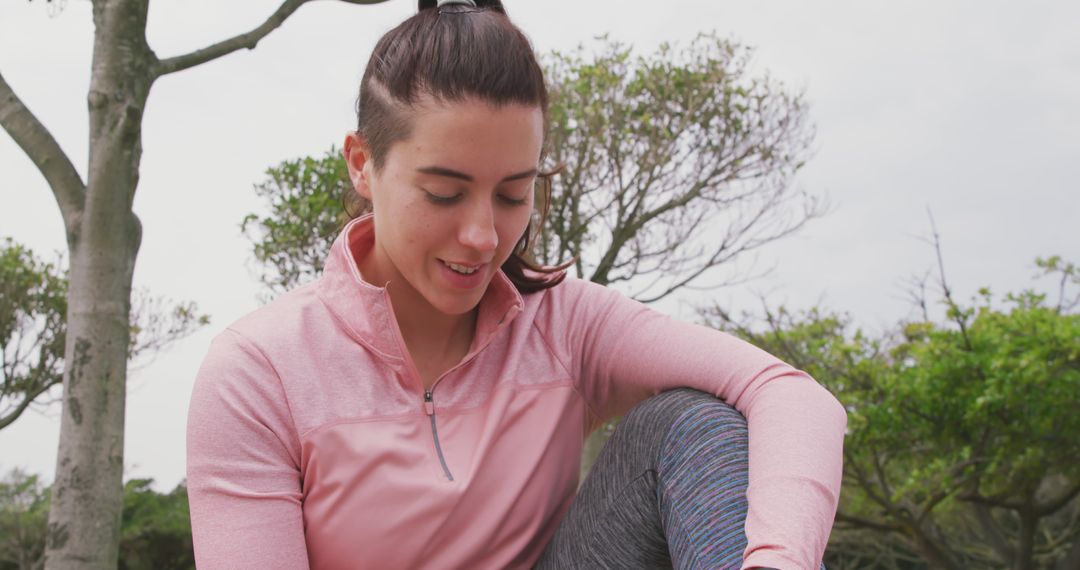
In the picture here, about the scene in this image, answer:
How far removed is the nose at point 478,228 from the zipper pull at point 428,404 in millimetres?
286

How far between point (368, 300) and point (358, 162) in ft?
0.76

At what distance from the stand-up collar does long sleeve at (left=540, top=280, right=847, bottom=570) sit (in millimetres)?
108

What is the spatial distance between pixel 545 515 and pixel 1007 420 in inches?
177

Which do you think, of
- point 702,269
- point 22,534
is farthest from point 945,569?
point 22,534

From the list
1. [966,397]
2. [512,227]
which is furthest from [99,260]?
[966,397]

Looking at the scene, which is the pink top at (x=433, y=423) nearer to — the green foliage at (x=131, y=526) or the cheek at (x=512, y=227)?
the cheek at (x=512, y=227)

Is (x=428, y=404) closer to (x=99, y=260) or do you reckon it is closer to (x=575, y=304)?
(x=575, y=304)

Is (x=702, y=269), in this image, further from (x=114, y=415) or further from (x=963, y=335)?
(x=114, y=415)

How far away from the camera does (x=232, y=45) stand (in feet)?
15.3

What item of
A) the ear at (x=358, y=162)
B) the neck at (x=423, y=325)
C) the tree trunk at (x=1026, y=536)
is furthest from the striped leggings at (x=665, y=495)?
the tree trunk at (x=1026, y=536)

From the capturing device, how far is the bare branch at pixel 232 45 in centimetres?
448

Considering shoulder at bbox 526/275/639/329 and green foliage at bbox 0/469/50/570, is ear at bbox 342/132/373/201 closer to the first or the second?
shoulder at bbox 526/275/639/329

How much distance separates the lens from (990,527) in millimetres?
7875

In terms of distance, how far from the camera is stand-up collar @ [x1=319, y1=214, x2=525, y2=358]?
1.62 metres
